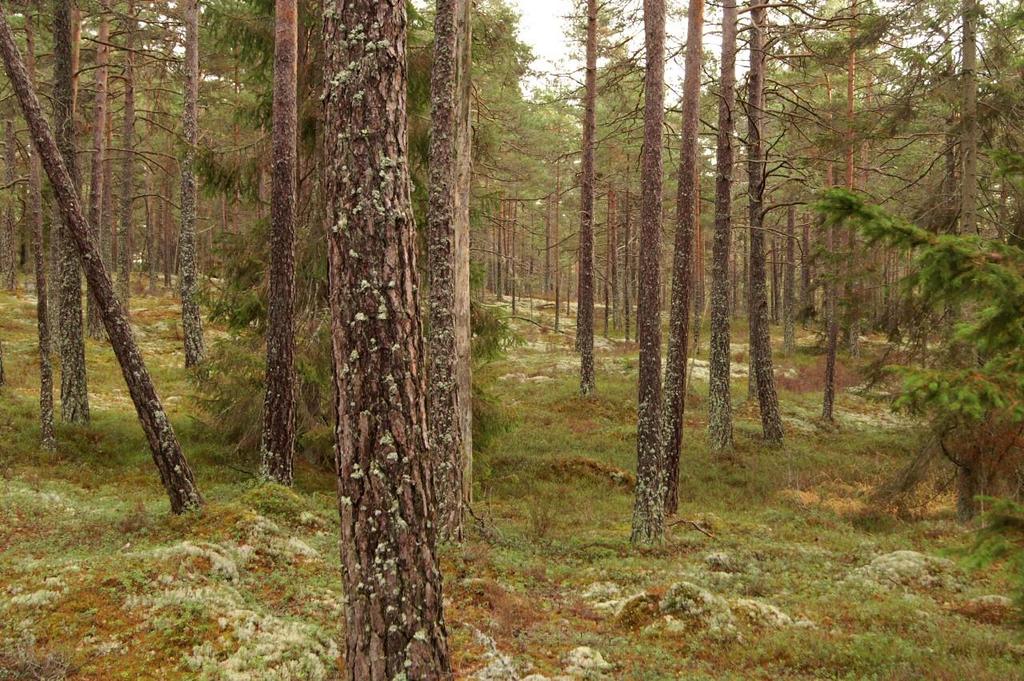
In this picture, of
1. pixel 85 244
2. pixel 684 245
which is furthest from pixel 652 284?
pixel 85 244

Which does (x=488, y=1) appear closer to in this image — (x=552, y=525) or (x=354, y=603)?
(x=552, y=525)

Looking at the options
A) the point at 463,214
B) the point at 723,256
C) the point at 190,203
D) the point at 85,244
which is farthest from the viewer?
the point at 190,203

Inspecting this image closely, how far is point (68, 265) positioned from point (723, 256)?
48.8 ft

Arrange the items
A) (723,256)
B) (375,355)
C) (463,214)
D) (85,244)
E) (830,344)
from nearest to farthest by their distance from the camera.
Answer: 1. (375,355)
2. (85,244)
3. (463,214)
4. (723,256)
5. (830,344)

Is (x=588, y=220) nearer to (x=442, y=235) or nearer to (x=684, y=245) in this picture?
(x=684, y=245)

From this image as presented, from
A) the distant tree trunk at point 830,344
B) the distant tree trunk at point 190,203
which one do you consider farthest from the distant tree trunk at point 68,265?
the distant tree trunk at point 830,344

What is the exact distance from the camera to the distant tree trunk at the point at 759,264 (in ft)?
58.3

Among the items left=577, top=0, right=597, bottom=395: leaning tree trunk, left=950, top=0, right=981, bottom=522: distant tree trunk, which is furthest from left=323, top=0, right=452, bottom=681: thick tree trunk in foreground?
left=577, top=0, right=597, bottom=395: leaning tree trunk

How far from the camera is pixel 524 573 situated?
29.9 ft

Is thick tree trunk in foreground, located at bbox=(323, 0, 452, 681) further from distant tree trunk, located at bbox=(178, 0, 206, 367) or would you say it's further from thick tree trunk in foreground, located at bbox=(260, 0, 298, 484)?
distant tree trunk, located at bbox=(178, 0, 206, 367)

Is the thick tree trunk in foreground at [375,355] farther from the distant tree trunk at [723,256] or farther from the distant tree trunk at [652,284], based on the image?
the distant tree trunk at [723,256]

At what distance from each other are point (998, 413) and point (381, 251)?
31.5 feet

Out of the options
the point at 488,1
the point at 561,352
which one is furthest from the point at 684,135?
the point at 561,352

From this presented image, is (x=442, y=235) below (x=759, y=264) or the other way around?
below
